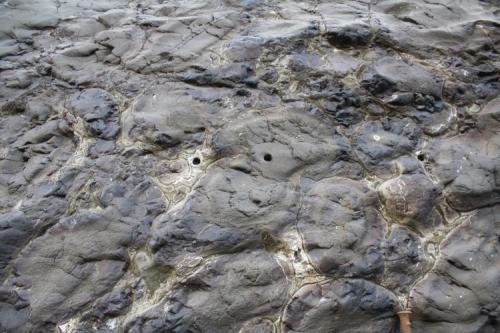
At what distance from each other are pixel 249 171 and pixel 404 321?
3.31 feet

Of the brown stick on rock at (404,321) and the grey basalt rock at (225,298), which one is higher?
the grey basalt rock at (225,298)

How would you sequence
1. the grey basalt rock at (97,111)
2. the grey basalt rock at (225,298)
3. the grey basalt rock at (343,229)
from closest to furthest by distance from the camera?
the grey basalt rock at (225,298) → the grey basalt rock at (343,229) → the grey basalt rock at (97,111)

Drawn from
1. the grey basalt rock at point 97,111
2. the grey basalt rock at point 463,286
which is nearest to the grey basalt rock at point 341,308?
the grey basalt rock at point 463,286

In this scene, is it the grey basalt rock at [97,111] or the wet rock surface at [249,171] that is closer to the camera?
the wet rock surface at [249,171]

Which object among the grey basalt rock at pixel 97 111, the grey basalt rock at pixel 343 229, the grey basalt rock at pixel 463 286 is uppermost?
the grey basalt rock at pixel 97 111

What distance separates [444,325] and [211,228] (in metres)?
1.14

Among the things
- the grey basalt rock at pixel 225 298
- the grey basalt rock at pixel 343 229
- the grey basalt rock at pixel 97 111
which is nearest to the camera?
the grey basalt rock at pixel 225 298

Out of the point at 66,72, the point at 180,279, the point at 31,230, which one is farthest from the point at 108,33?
the point at 180,279

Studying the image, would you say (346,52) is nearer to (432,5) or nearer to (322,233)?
(432,5)

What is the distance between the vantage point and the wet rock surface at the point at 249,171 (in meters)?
2.24

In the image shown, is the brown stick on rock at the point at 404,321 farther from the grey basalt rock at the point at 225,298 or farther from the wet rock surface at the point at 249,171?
the grey basalt rock at the point at 225,298

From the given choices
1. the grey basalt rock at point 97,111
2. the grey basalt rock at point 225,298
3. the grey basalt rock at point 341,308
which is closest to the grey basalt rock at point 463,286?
the grey basalt rock at point 341,308

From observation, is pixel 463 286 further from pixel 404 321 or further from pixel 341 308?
pixel 341 308

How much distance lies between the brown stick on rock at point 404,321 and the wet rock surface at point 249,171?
34 mm
